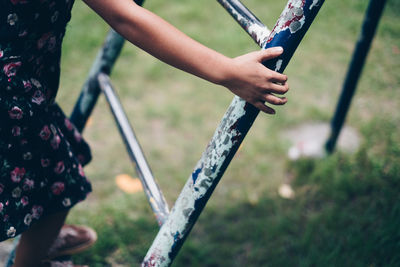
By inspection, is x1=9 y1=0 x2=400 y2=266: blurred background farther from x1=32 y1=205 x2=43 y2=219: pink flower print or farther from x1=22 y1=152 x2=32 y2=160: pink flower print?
x1=22 y1=152 x2=32 y2=160: pink flower print

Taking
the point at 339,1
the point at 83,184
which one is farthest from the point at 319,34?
the point at 83,184

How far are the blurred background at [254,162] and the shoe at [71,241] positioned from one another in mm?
161

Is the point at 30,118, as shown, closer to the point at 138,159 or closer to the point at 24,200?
the point at 24,200

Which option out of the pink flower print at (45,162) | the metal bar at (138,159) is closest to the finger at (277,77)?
the metal bar at (138,159)

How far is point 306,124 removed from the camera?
7.58ft

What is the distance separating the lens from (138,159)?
1.19 meters

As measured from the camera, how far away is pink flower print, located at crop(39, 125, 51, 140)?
941mm

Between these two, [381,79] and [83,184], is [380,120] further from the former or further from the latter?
[83,184]

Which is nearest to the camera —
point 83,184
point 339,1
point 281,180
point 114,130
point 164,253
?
point 164,253

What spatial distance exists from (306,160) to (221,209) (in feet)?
1.69

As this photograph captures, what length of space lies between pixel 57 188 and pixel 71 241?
1.49ft

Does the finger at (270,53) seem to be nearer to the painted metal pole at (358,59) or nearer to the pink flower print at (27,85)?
the pink flower print at (27,85)

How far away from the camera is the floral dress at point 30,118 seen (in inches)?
33.1

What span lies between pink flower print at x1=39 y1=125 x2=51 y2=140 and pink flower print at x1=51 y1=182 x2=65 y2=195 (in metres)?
0.13
